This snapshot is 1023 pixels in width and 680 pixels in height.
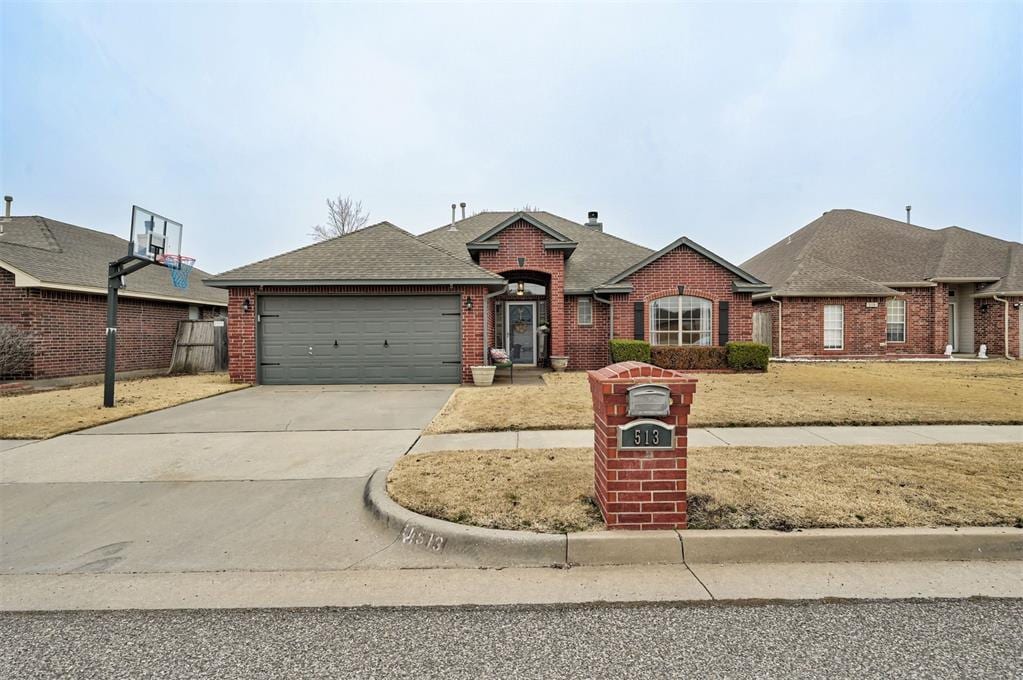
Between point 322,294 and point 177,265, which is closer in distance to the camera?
point 322,294

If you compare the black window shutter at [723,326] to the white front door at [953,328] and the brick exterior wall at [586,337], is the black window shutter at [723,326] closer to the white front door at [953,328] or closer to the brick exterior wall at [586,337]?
the brick exterior wall at [586,337]

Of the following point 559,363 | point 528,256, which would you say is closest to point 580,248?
point 528,256

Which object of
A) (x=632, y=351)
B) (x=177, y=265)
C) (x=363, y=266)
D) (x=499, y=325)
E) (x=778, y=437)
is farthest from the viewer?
(x=499, y=325)

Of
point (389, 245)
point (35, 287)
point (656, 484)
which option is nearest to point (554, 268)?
point (389, 245)

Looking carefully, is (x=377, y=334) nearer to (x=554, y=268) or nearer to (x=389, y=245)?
(x=389, y=245)

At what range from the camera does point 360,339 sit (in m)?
12.8

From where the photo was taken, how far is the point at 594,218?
22.4 meters

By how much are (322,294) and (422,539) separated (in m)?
10.3

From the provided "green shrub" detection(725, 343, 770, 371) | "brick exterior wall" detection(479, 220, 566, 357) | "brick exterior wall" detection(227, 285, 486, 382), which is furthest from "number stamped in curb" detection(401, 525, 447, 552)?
"green shrub" detection(725, 343, 770, 371)

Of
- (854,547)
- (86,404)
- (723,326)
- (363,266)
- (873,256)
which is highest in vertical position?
(873,256)

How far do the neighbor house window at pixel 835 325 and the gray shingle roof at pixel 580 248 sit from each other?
7478mm

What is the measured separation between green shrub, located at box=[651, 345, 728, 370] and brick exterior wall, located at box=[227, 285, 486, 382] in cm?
555

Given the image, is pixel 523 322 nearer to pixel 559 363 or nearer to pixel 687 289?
pixel 559 363

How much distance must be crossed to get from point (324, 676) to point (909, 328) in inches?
975
